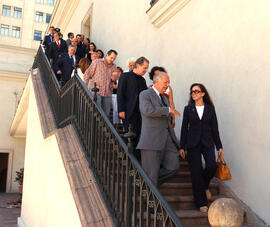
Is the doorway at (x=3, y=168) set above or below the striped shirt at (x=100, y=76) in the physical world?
below

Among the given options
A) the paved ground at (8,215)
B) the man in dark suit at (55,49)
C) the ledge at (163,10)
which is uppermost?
the ledge at (163,10)

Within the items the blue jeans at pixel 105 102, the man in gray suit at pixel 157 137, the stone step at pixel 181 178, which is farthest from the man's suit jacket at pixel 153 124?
the blue jeans at pixel 105 102

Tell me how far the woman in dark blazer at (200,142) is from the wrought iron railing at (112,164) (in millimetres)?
685

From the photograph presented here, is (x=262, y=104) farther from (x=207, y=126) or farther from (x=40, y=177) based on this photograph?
(x=40, y=177)

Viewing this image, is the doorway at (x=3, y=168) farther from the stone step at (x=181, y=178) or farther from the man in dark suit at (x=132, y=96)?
the man in dark suit at (x=132, y=96)

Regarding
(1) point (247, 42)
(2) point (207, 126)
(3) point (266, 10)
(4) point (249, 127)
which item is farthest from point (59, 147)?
(3) point (266, 10)

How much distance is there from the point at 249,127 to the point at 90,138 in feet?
7.10

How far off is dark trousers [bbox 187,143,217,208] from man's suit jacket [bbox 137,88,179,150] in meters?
0.51

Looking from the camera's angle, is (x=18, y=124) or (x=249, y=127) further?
(x=18, y=124)

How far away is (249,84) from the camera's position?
4559mm

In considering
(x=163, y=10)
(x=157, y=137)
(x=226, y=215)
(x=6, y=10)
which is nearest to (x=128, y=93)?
(x=157, y=137)

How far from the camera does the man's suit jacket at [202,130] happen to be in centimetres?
407

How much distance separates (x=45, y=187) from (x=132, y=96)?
2251mm

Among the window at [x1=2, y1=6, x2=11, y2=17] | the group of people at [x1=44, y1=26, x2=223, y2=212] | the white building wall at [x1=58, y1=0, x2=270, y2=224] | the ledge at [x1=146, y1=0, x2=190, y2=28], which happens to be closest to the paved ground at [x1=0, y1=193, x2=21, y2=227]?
the white building wall at [x1=58, y1=0, x2=270, y2=224]
